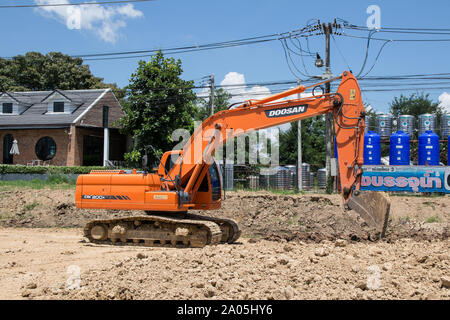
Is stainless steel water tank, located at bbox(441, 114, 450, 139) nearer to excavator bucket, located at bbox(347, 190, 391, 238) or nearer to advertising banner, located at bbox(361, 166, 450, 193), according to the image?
advertising banner, located at bbox(361, 166, 450, 193)

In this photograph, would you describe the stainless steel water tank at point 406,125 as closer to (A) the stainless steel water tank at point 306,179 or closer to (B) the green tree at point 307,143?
(A) the stainless steel water tank at point 306,179

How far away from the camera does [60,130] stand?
114 feet

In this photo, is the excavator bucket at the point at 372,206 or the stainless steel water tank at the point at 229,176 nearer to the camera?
the excavator bucket at the point at 372,206

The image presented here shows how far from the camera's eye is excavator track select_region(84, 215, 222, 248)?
11359 millimetres

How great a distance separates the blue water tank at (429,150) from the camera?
2150 cm

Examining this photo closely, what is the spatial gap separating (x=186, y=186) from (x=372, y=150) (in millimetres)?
13340

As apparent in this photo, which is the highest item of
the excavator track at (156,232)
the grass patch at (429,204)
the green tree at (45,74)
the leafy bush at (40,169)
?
the green tree at (45,74)

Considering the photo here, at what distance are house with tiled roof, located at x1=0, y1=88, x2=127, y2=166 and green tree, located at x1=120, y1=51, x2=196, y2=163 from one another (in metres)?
5.64

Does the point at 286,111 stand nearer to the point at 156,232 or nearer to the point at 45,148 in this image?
the point at 156,232

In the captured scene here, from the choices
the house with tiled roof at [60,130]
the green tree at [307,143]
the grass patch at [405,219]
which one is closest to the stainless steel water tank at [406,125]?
the grass patch at [405,219]

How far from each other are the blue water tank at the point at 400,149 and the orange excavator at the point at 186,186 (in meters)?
12.4

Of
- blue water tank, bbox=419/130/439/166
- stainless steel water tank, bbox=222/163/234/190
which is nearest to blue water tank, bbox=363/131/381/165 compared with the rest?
blue water tank, bbox=419/130/439/166

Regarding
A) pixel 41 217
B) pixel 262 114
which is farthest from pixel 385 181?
pixel 41 217

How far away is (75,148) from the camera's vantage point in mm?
34375
